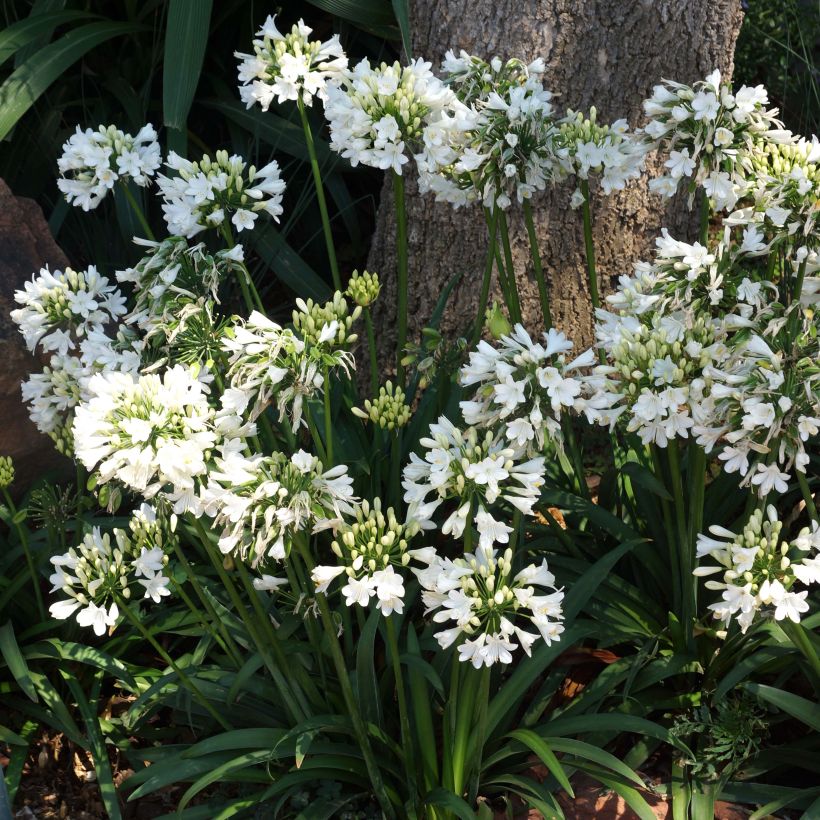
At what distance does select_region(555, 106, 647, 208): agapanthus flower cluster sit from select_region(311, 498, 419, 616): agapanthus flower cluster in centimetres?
95

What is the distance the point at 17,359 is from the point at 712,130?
2.13 meters

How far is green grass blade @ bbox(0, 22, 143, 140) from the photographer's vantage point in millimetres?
3391

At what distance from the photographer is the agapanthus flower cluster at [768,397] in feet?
5.48

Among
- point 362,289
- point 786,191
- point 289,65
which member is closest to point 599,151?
point 786,191

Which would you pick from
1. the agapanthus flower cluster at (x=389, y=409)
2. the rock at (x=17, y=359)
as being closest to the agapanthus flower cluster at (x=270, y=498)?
the agapanthus flower cluster at (x=389, y=409)

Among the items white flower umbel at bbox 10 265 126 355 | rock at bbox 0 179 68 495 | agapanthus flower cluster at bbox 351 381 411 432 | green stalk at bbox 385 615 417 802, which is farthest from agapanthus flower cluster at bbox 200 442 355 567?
rock at bbox 0 179 68 495

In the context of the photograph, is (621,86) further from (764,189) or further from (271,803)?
(271,803)

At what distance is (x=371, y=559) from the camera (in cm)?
159

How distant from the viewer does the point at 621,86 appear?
3.01 metres

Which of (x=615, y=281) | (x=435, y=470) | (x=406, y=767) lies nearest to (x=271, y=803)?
(x=406, y=767)

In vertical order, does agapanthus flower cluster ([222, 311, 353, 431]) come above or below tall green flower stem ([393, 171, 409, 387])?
below

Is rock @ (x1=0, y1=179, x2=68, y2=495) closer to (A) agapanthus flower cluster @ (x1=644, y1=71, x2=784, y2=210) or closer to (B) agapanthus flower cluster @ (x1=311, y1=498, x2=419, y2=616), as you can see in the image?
(B) agapanthus flower cluster @ (x1=311, y1=498, x2=419, y2=616)

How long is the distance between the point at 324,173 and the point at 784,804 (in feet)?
8.88

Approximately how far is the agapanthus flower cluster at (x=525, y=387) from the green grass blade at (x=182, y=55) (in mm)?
1860
